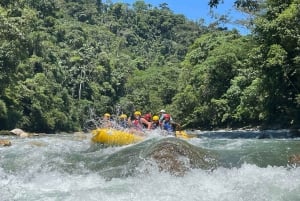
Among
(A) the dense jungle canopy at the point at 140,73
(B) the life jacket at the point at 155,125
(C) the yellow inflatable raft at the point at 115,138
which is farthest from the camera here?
(A) the dense jungle canopy at the point at 140,73

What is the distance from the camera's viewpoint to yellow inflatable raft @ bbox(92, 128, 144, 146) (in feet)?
49.1

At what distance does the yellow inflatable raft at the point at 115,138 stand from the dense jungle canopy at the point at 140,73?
555cm

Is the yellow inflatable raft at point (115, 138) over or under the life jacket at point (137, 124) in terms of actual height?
under

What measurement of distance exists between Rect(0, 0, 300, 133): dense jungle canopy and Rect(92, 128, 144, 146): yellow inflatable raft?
Answer: 18.2 feet

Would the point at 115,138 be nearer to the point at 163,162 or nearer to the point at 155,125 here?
the point at 155,125

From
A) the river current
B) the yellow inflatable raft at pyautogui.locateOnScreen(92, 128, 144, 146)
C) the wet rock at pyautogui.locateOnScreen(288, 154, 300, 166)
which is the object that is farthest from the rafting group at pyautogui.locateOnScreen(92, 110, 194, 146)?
the wet rock at pyautogui.locateOnScreen(288, 154, 300, 166)

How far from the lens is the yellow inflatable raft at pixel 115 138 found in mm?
14955

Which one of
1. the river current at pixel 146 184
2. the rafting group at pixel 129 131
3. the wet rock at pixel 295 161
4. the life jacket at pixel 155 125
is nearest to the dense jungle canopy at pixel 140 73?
the wet rock at pixel 295 161

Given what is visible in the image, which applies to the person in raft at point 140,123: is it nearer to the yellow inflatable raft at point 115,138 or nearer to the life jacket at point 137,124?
the life jacket at point 137,124

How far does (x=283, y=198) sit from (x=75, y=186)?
3118 mm

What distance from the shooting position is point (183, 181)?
7.23m

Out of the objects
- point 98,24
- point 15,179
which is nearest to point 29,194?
point 15,179

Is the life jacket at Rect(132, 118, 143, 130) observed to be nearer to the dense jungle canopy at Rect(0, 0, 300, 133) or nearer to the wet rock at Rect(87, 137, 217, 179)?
the dense jungle canopy at Rect(0, 0, 300, 133)

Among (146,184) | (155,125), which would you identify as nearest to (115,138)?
(155,125)
